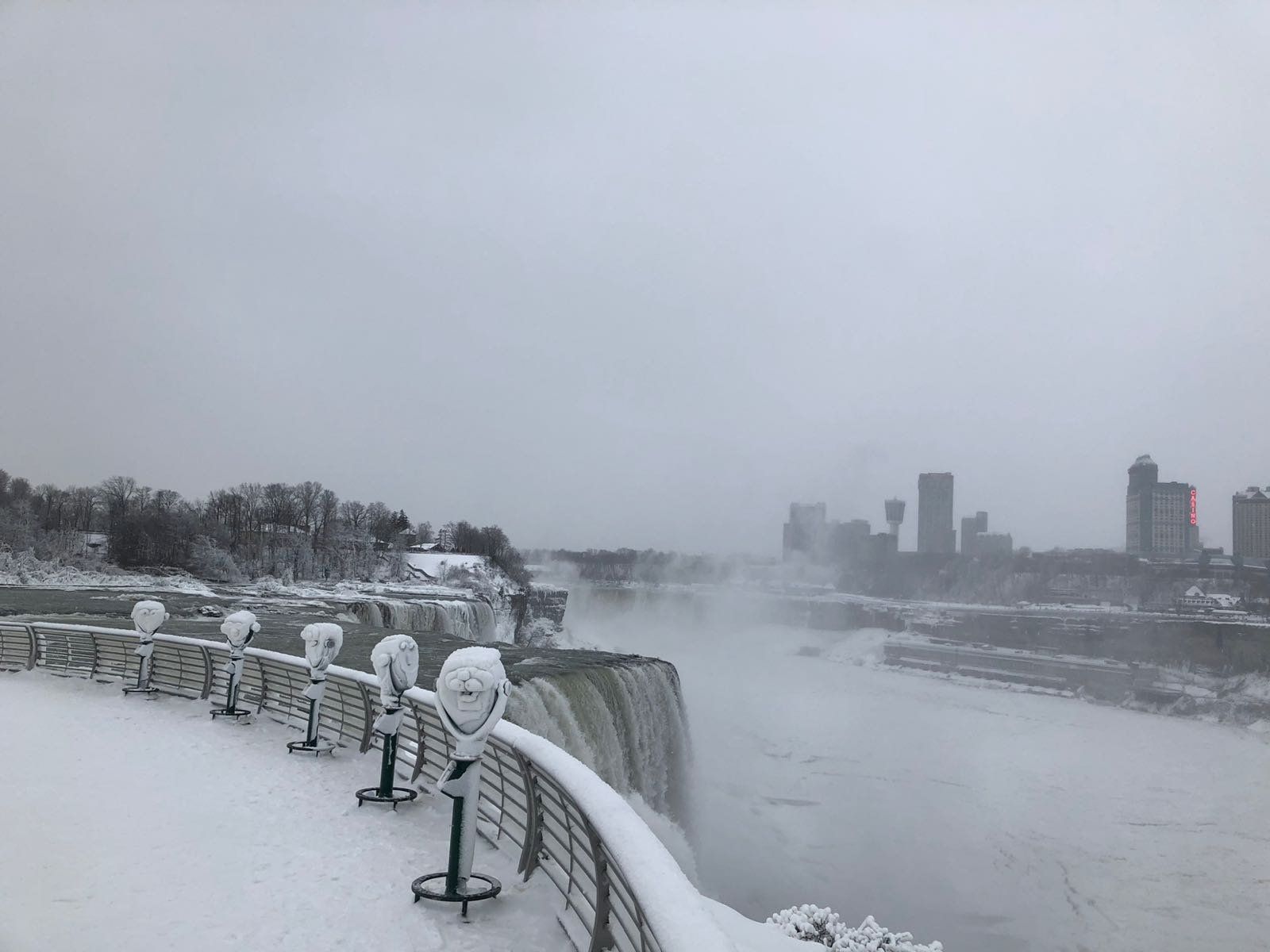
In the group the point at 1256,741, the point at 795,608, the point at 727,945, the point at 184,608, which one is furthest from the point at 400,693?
the point at 795,608

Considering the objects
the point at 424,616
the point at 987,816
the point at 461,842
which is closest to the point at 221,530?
the point at 424,616

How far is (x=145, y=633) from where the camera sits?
41.8 ft

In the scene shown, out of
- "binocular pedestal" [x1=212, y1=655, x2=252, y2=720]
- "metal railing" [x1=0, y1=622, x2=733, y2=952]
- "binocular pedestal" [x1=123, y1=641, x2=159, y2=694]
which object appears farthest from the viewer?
"binocular pedestal" [x1=123, y1=641, x2=159, y2=694]

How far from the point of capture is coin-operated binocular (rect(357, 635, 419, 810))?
22.9 ft

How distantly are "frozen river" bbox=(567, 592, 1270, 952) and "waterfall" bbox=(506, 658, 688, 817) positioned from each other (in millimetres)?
3754

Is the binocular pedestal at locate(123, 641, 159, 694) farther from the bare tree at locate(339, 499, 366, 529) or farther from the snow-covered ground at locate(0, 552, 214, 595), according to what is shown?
the bare tree at locate(339, 499, 366, 529)

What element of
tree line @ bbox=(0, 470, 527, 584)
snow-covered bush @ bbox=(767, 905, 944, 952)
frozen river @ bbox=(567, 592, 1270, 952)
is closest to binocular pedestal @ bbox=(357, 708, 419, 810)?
snow-covered bush @ bbox=(767, 905, 944, 952)

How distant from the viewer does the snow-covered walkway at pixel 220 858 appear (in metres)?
4.60

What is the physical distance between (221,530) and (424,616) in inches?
1917

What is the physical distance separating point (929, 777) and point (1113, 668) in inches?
1807

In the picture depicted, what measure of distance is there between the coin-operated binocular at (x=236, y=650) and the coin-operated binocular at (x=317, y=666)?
2099 millimetres

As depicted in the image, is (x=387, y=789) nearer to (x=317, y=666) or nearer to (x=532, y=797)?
(x=317, y=666)

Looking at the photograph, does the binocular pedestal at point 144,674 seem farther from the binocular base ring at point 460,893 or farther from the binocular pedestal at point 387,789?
the binocular base ring at point 460,893

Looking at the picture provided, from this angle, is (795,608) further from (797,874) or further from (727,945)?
(727,945)
